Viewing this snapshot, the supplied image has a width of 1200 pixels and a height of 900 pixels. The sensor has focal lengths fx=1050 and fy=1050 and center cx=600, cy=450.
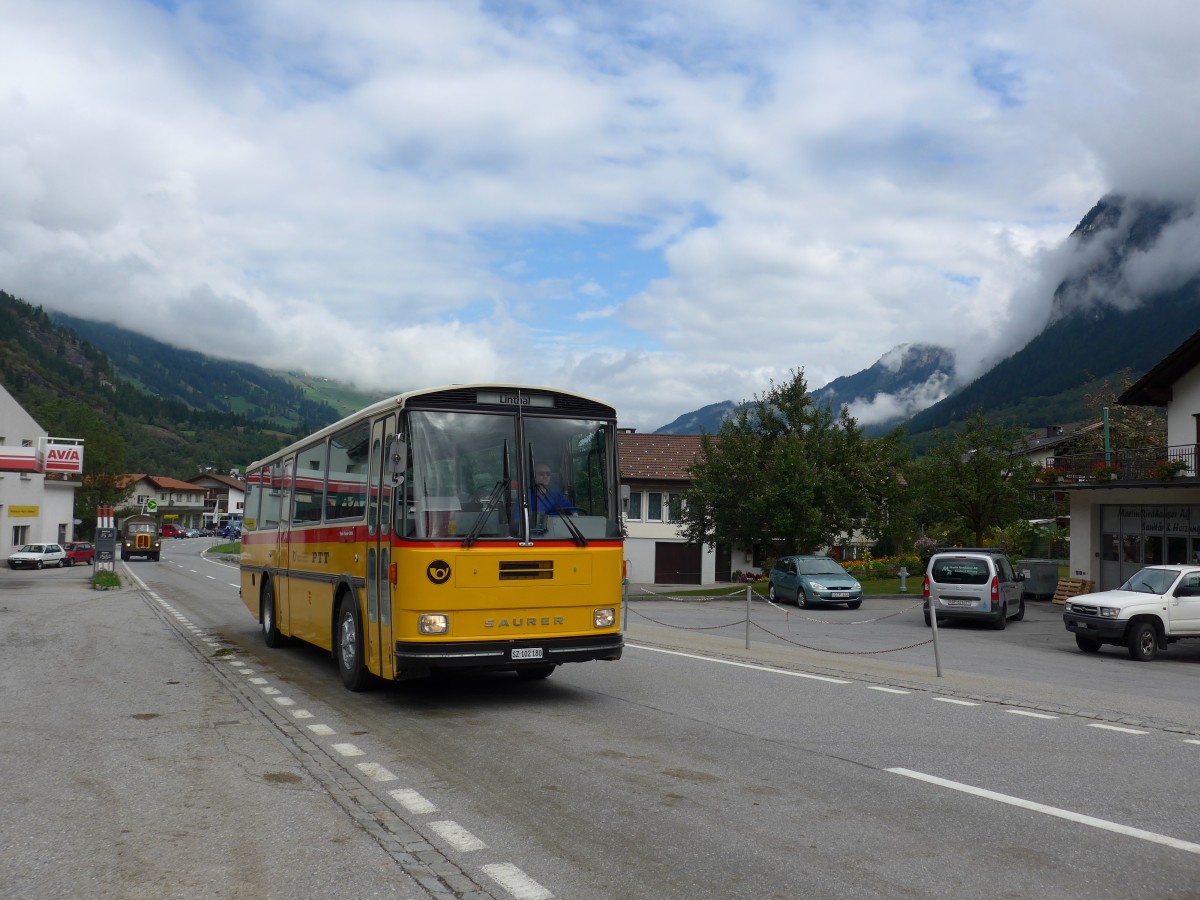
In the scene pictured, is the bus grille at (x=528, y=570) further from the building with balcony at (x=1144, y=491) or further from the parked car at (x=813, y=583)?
the building with balcony at (x=1144, y=491)

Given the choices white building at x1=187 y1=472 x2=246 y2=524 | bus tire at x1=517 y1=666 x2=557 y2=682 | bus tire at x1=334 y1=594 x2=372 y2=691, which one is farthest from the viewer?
white building at x1=187 y1=472 x2=246 y2=524

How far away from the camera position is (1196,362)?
31453 mm

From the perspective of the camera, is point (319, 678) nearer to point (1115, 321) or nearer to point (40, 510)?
point (40, 510)

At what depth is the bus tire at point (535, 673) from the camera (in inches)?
491

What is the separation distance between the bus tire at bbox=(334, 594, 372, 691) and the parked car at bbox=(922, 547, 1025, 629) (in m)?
15.9

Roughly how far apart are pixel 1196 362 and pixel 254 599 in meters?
27.8

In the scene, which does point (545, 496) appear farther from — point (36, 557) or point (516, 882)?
point (36, 557)

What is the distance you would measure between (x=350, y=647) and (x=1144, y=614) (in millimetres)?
14285

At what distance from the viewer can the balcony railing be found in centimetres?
2878

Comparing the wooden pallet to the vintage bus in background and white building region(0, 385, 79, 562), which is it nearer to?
white building region(0, 385, 79, 562)

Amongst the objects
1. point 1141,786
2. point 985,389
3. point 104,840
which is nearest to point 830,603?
point 1141,786

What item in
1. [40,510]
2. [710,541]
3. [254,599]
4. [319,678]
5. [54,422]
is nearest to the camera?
[319,678]

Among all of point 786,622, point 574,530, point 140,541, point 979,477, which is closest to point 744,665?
point 574,530

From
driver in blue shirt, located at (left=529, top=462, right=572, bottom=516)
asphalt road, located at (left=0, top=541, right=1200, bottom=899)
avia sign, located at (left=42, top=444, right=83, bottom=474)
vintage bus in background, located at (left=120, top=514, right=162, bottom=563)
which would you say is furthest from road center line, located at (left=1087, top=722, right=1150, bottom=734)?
vintage bus in background, located at (left=120, top=514, right=162, bottom=563)
